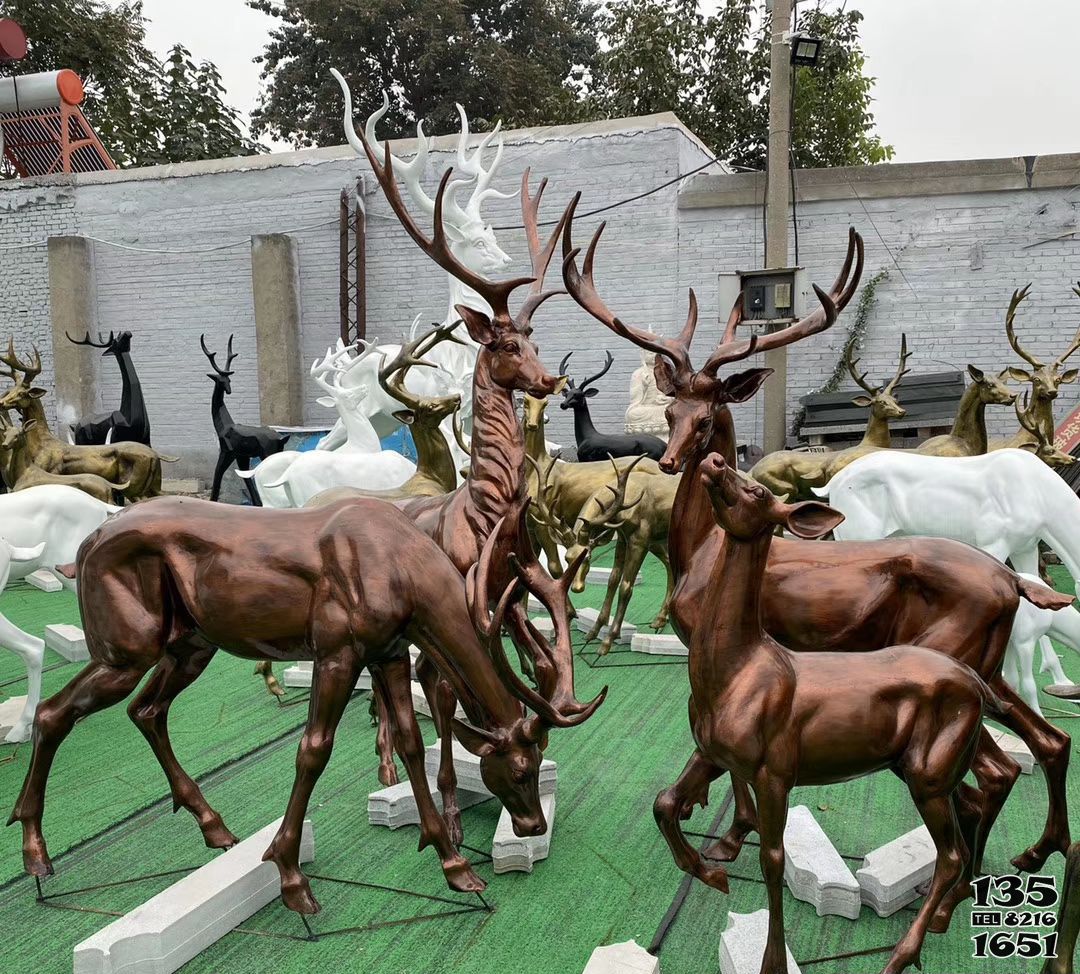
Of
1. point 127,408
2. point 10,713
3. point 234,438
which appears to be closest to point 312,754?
point 10,713

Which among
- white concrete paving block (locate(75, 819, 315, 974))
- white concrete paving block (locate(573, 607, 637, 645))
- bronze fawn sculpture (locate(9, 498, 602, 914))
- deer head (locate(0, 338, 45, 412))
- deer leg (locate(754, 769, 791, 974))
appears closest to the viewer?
deer leg (locate(754, 769, 791, 974))

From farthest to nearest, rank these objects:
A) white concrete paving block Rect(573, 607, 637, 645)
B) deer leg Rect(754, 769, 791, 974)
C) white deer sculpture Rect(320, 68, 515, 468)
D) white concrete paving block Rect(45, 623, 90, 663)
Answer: white deer sculpture Rect(320, 68, 515, 468) → white concrete paving block Rect(573, 607, 637, 645) → white concrete paving block Rect(45, 623, 90, 663) → deer leg Rect(754, 769, 791, 974)

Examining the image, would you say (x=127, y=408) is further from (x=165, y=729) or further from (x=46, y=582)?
(x=165, y=729)

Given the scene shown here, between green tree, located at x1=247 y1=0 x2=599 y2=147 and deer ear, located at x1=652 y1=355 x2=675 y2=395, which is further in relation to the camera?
green tree, located at x1=247 y1=0 x2=599 y2=147

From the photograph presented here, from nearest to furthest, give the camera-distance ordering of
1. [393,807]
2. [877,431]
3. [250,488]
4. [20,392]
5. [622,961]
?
[622,961] → [393,807] → [877,431] → [20,392] → [250,488]

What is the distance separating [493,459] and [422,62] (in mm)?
19471

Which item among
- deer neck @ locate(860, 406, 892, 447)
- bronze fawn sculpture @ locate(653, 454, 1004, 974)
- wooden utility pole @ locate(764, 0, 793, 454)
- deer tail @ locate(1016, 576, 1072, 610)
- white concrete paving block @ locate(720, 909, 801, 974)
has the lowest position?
white concrete paving block @ locate(720, 909, 801, 974)

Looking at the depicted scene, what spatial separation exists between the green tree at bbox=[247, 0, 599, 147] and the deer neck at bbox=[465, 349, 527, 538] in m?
18.1

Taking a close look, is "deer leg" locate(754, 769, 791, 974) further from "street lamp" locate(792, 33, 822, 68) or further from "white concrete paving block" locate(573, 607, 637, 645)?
"street lamp" locate(792, 33, 822, 68)

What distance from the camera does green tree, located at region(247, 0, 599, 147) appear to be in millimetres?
20609

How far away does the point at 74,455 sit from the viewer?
8.00 m

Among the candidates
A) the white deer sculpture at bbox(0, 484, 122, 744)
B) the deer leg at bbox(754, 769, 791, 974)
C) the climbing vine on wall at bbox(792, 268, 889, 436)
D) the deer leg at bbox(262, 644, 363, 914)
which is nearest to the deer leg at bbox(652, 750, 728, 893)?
the deer leg at bbox(754, 769, 791, 974)

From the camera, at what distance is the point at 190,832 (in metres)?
3.68

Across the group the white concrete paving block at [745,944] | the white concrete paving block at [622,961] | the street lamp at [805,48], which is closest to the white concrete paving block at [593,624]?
the white concrete paving block at [745,944]
